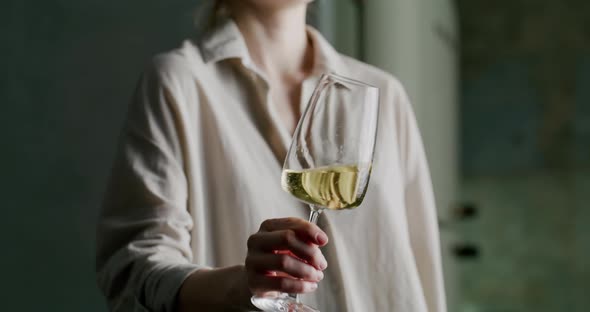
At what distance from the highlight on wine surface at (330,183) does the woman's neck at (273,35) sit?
1.42 ft

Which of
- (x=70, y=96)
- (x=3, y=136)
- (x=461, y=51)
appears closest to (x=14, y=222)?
(x=3, y=136)

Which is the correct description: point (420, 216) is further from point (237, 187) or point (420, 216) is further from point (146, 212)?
point (146, 212)

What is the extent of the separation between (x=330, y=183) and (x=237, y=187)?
29 centimetres

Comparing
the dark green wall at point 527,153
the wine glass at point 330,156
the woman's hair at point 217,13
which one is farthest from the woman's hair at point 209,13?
the dark green wall at point 527,153

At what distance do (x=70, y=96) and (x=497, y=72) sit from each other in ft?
9.15

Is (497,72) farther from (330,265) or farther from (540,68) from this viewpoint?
(330,265)

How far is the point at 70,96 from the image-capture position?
1.33 meters

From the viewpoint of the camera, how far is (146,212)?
96cm

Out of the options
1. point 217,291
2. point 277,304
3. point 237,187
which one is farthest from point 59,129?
point 277,304

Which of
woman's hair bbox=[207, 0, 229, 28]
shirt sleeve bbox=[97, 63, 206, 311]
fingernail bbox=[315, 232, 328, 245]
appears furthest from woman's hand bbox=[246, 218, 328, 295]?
woman's hair bbox=[207, 0, 229, 28]

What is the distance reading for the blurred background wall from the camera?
4.12ft

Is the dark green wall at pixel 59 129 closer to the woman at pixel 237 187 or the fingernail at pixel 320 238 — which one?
the woman at pixel 237 187

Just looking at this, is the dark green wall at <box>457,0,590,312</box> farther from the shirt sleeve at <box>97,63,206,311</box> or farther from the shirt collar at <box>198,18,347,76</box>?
the shirt sleeve at <box>97,63,206,311</box>

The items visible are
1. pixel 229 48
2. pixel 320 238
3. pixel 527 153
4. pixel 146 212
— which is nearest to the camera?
pixel 320 238
